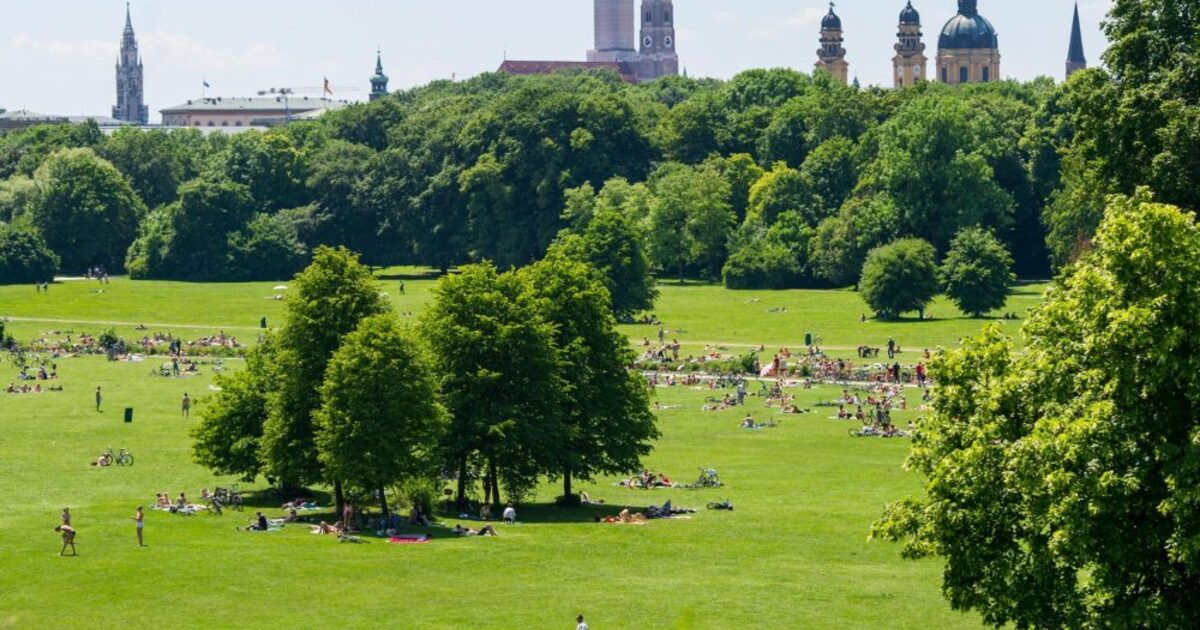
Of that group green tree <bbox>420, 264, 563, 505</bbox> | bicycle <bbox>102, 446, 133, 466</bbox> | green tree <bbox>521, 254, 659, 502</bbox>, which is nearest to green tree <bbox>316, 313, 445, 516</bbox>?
green tree <bbox>420, 264, 563, 505</bbox>

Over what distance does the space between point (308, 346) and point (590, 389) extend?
784 centimetres

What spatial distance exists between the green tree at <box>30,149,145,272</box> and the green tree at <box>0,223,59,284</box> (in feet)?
32.3

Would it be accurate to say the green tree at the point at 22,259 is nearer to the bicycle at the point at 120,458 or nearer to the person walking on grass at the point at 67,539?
the bicycle at the point at 120,458

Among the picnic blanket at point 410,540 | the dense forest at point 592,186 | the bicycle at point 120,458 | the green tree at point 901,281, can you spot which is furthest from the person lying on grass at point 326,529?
the dense forest at point 592,186

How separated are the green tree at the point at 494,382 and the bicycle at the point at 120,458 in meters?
11.9

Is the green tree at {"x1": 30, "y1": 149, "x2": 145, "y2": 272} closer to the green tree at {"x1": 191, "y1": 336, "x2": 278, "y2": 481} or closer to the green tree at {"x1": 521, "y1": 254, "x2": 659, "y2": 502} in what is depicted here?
the green tree at {"x1": 521, "y1": 254, "x2": 659, "y2": 502}

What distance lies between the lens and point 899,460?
62.8 meters

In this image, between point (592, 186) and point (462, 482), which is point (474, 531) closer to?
A: point (462, 482)

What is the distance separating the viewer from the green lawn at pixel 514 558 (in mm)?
40906

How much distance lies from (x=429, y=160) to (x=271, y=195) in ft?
45.2

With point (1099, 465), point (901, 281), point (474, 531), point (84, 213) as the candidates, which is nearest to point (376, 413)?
point (474, 531)

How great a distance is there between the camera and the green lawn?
4091 cm

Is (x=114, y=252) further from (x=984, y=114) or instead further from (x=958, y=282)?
(x=958, y=282)

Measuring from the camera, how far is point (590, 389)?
5781cm
